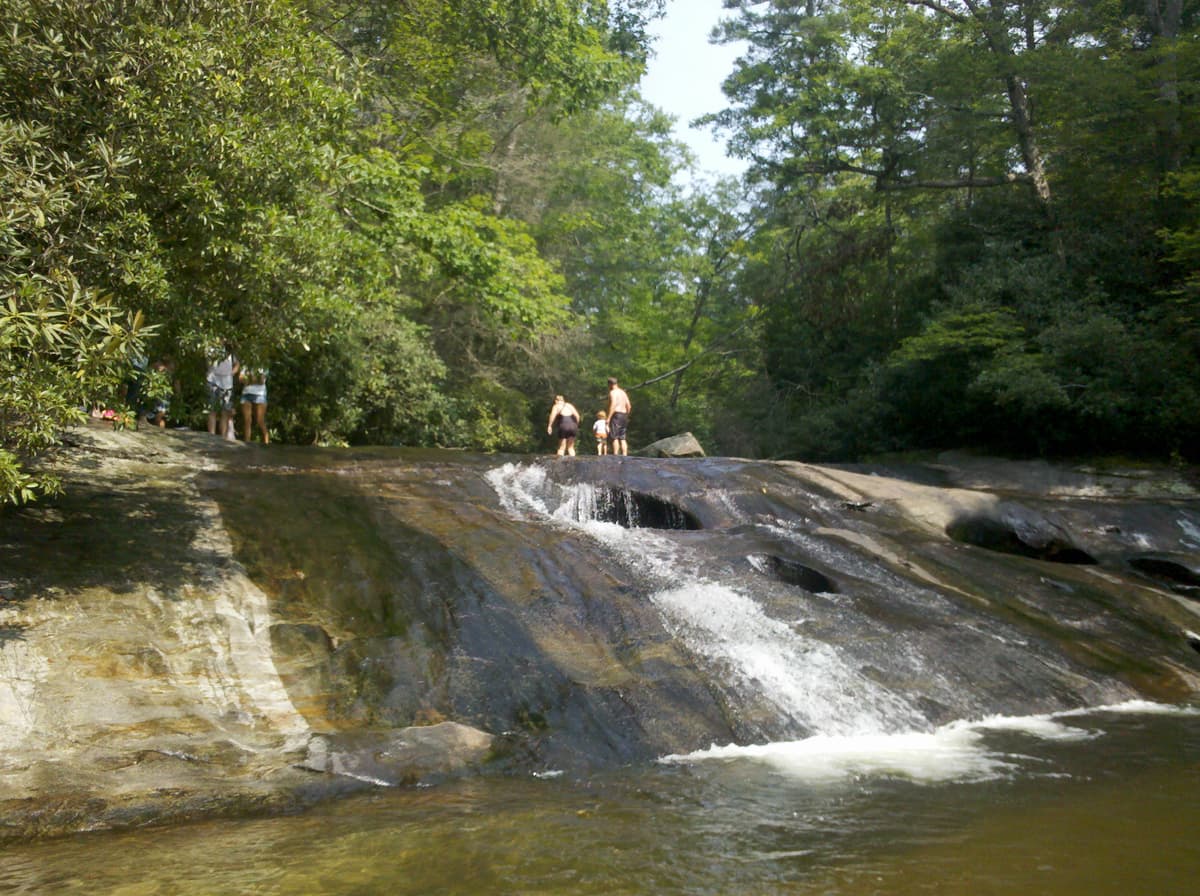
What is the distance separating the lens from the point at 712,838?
5.52 metres

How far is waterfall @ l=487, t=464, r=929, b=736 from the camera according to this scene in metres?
8.32

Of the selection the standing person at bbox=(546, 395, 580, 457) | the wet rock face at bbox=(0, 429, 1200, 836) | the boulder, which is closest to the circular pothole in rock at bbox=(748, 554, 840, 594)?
the wet rock face at bbox=(0, 429, 1200, 836)

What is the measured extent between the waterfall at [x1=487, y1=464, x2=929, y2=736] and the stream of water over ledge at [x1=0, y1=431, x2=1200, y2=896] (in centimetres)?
4

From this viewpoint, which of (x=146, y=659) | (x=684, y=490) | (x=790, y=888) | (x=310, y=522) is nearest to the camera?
(x=790, y=888)

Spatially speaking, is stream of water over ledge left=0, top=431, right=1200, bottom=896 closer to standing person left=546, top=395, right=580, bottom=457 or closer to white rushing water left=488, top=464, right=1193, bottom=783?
white rushing water left=488, top=464, right=1193, bottom=783

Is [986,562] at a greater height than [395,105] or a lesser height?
lesser

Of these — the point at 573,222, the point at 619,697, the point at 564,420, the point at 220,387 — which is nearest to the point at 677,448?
the point at 564,420

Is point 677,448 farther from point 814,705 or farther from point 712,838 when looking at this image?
point 712,838

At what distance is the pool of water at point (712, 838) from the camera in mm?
4828

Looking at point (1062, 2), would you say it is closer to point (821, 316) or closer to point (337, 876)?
point (821, 316)

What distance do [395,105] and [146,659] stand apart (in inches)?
563

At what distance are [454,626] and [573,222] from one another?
2558 centimetres

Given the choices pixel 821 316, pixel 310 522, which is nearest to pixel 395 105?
pixel 310 522

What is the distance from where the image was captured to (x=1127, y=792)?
6.43 m
